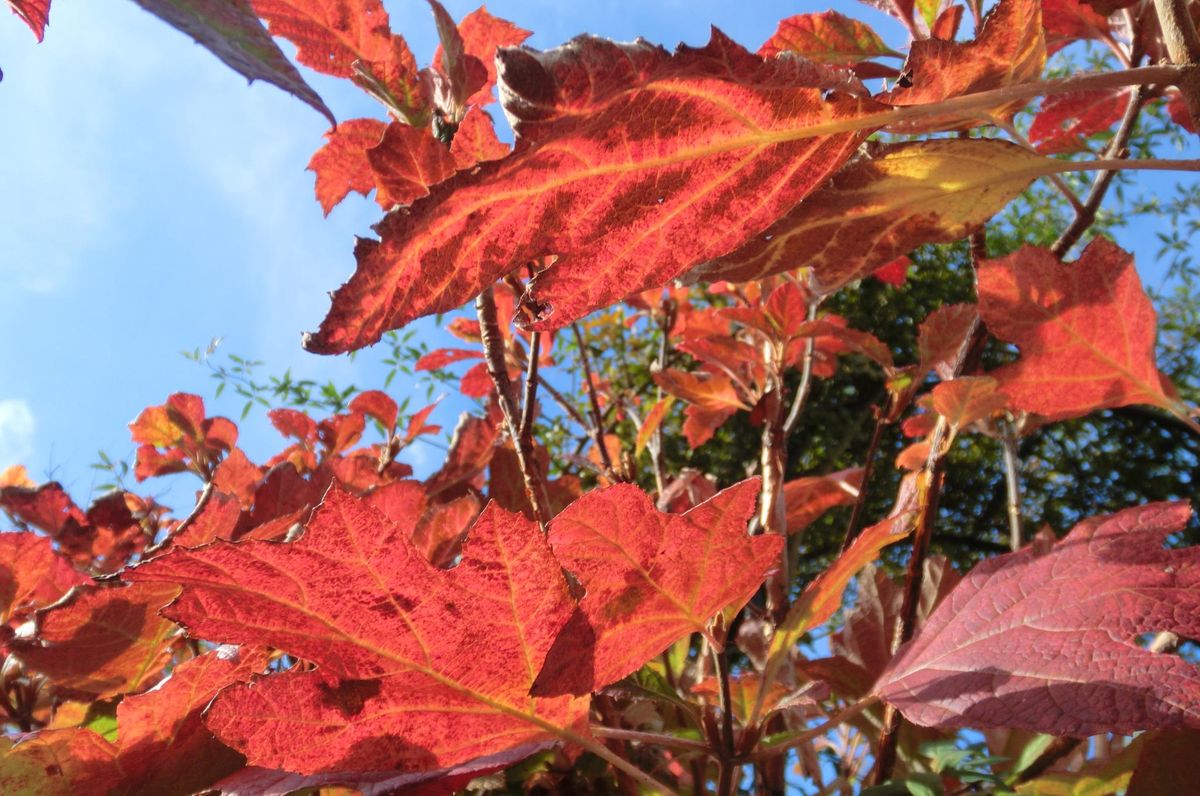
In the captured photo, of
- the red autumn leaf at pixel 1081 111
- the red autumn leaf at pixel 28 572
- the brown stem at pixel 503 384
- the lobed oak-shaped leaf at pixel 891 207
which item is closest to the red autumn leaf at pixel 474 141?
the brown stem at pixel 503 384

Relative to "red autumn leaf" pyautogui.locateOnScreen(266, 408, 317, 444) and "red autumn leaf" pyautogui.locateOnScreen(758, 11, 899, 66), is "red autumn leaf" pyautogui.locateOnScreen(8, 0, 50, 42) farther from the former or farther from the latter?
"red autumn leaf" pyautogui.locateOnScreen(266, 408, 317, 444)

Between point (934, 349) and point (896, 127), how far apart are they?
1.96 ft

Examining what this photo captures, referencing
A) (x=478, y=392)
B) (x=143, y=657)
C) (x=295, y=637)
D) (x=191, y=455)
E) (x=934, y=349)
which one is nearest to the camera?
(x=295, y=637)

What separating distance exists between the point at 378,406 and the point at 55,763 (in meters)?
1.17

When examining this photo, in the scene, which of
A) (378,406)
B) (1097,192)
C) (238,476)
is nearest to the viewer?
(1097,192)

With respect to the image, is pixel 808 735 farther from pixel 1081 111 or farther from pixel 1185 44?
pixel 1081 111

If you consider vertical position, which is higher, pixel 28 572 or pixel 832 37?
pixel 832 37

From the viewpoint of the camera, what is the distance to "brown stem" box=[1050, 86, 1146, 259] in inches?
28.9

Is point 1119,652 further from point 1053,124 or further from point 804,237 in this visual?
point 1053,124

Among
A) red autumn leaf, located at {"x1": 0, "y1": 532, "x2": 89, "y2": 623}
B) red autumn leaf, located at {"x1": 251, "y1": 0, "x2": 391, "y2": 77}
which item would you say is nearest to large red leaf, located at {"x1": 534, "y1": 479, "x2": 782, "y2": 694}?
red autumn leaf, located at {"x1": 251, "y1": 0, "x2": 391, "y2": 77}

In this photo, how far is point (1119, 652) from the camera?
471 mm

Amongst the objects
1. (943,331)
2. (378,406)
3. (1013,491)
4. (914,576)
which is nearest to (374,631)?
(914,576)

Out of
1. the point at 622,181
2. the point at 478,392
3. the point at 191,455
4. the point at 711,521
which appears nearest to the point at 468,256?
the point at 622,181

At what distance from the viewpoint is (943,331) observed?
1028 mm
